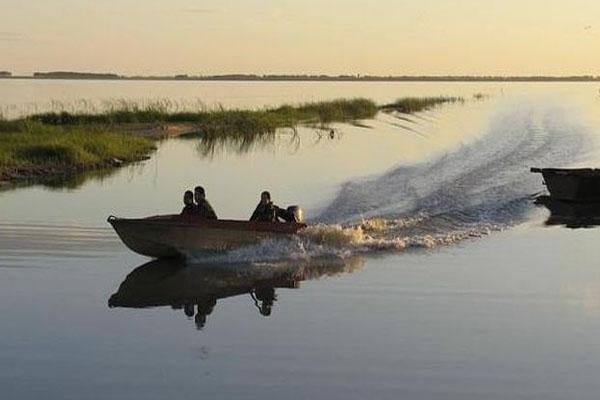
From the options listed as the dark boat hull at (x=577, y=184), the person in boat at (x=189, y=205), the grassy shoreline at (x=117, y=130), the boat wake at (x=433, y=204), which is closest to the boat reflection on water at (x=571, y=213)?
the dark boat hull at (x=577, y=184)

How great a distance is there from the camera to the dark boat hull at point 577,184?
3086cm

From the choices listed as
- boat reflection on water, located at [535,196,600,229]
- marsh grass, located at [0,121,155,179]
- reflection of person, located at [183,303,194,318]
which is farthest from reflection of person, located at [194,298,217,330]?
marsh grass, located at [0,121,155,179]

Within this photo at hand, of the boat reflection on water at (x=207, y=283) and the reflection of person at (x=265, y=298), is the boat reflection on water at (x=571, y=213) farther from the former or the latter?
the reflection of person at (x=265, y=298)

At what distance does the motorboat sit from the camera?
775 inches

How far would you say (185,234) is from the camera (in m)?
19.9

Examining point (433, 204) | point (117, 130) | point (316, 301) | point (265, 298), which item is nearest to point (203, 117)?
point (117, 130)

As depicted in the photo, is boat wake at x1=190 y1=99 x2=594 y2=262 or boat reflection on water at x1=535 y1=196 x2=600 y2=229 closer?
boat wake at x1=190 y1=99 x2=594 y2=262

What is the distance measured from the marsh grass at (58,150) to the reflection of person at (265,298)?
1987 centimetres

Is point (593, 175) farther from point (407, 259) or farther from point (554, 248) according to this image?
point (407, 259)

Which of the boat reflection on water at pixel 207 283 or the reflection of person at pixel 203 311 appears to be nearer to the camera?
the reflection of person at pixel 203 311

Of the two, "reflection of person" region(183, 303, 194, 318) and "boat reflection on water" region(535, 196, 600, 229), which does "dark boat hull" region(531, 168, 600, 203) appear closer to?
"boat reflection on water" region(535, 196, 600, 229)

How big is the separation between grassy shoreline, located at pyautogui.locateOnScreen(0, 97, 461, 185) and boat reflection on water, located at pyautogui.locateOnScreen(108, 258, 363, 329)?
54.6 feet

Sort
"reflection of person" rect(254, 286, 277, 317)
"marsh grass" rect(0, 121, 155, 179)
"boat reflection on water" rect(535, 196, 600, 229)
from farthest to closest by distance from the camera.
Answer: "marsh grass" rect(0, 121, 155, 179), "boat reflection on water" rect(535, 196, 600, 229), "reflection of person" rect(254, 286, 277, 317)

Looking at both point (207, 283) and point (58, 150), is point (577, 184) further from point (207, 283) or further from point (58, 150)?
point (58, 150)
